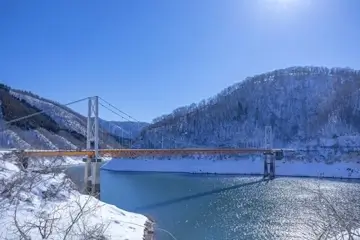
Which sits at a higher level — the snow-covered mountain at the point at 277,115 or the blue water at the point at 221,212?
the snow-covered mountain at the point at 277,115

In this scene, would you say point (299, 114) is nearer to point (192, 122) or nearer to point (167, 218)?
point (192, 122)

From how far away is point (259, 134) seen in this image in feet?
249

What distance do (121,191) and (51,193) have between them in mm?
19703

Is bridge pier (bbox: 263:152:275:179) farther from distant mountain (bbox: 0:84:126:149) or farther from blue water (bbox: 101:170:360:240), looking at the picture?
distant mountain (bbox: 0:84:126:149)

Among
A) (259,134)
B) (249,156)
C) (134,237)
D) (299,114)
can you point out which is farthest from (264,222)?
(299,114)

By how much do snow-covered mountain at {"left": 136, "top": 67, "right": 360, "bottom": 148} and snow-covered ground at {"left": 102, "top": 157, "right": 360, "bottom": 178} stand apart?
53.8ft

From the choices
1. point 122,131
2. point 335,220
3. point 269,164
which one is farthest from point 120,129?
point 335,220

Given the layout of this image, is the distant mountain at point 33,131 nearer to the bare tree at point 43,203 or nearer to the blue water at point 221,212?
the blue water at point 221,212

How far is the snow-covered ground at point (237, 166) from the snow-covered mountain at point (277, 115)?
16.4 metres

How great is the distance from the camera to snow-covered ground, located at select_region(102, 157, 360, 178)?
1859 inches

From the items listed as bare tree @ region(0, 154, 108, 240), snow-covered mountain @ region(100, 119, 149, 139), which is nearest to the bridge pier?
snow-covered mountain @ region(100, 119, 149, 139)

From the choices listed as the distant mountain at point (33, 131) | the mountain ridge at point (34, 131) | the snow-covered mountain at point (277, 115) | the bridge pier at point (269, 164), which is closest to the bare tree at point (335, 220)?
the bridge pier at point (269, 164)

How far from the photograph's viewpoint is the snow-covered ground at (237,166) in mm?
47219

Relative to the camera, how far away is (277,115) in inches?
3201
